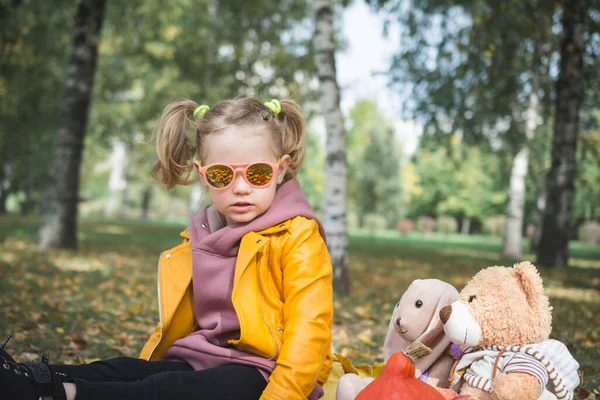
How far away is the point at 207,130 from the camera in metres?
2.43

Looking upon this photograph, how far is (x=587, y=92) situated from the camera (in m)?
13.0

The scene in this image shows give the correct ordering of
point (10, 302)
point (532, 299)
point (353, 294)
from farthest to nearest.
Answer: point (353, 294)
point (10, 302)
point (532, 299)

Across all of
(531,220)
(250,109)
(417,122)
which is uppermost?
(417,122)

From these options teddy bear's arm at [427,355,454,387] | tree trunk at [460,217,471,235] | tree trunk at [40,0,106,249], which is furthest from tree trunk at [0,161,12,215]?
tree trunk at [460,217,471,235]

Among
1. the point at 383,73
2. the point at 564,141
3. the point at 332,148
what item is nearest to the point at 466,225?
the point at 383,73

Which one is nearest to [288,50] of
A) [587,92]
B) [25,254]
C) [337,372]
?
[587,92]

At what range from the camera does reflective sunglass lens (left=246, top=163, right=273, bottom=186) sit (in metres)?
2.33

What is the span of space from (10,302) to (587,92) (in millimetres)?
13234

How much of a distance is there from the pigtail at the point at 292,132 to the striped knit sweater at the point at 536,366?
124 cm

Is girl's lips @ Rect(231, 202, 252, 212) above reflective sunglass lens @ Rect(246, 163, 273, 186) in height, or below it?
below

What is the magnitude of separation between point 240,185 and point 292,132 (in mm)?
446

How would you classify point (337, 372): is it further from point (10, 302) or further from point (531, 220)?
point (531, 220)

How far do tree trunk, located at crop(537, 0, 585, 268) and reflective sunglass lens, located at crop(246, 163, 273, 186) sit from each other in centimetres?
958

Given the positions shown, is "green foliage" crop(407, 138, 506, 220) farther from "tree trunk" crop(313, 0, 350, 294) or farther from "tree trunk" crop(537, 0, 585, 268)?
"tree trunk" crop(313, 0, 350, 294)
